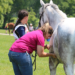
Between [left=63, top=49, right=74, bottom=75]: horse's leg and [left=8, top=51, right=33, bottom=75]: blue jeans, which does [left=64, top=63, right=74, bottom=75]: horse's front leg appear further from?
[left=8, top=51, right=33, bottom=75]: blue jeans

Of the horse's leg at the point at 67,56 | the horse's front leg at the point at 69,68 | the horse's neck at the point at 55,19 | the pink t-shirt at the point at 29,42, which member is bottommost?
the horse's front leg at the point at 69,68

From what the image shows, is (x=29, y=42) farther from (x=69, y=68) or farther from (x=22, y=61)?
(x=69, y=68)

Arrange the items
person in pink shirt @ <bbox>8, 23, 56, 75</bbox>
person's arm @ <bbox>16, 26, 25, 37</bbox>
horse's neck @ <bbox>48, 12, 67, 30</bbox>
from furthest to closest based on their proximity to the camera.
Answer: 1. horse's neck @ <bbox>48, 12, 67, 30</bbox>
2. person's arm @ <bbox>16, 26, 25, 37</bbox>
3. person in pink shirt @ <bbox>8, 23, 56, 75</bbox>

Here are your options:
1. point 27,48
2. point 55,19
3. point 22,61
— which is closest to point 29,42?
point 27,48

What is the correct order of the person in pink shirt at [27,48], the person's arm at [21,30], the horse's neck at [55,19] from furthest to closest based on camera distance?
the horse's neck at [55,19], the person's arm at [21,30], the person in pink shirt at [27,48]

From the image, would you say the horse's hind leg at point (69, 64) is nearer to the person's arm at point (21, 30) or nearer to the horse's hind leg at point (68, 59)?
the horse's hind leg at point (68, 59)

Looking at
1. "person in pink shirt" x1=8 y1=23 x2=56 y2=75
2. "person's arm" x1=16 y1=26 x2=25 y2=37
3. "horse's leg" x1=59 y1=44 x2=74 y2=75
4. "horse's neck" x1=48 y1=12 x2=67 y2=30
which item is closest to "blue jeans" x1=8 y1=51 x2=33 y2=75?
"person in pink shirt" x1=8 y1=23 x2=56 y2=75

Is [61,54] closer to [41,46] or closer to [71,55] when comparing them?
[71,55]

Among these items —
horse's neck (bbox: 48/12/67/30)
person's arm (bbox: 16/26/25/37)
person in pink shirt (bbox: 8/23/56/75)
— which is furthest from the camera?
horse's neck (bbox: 48/12/67/30)

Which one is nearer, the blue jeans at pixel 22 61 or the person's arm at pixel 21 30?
the blue jeans at pixel 22 61

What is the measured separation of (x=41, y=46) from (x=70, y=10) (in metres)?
48.0

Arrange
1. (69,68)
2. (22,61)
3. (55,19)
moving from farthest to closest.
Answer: (55,19)
(69,68)
(22,61)

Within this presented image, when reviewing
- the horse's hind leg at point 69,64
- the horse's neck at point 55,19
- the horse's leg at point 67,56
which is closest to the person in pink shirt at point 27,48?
the horse's leg at point 67,56

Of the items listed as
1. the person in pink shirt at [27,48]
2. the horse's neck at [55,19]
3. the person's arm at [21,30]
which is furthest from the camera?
the horse's neck at [55,19]
